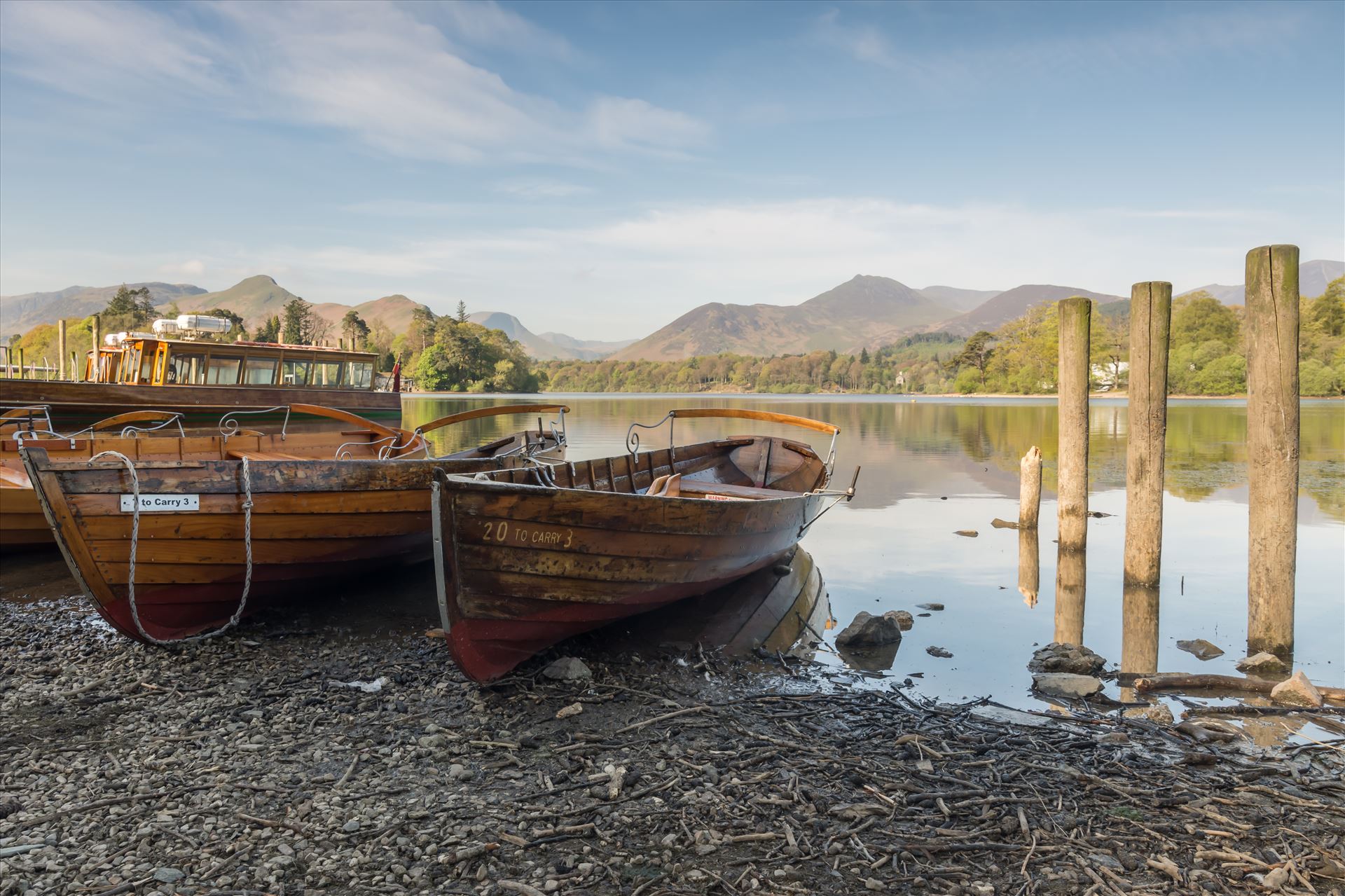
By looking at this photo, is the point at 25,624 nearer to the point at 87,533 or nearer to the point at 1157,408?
the point at 87,533

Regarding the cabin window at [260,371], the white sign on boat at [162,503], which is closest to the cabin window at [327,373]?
the cabin window at [260,371]

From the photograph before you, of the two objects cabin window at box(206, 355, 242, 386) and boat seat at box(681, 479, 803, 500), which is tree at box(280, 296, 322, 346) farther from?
boat seat at box(681, 479, 803, 500)

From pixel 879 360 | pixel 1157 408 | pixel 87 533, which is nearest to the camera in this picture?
pixel 87 533

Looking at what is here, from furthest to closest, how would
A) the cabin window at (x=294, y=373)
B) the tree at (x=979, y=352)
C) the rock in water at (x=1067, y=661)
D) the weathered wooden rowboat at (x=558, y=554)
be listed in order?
1. the tree at (x=979, y=352)
2. the cabin window at (x=294, y=373)
3. the rock in water at (x=1067, y=661)
4. the weathered wooden rowboat at (x=558, y=554)

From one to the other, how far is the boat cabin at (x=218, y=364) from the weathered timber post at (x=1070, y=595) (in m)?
16.8

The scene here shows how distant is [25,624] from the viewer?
8141 mm

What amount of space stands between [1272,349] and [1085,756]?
4968mm

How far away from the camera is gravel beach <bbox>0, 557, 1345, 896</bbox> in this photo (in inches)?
154

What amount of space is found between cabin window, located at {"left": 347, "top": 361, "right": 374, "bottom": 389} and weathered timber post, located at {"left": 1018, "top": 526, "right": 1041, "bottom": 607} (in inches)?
672

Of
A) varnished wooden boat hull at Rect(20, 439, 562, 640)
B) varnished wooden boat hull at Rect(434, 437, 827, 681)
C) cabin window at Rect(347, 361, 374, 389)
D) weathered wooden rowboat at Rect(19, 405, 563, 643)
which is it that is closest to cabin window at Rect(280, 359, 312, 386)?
cabin window at Rect(347, 361, 374, 389)

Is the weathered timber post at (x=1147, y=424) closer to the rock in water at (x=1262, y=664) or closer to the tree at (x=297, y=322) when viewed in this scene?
the rock in water at (x=1262, y=664)

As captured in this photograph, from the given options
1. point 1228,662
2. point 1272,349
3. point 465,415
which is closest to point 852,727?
point 1228,662

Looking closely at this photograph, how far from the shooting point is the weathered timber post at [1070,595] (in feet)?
30.6

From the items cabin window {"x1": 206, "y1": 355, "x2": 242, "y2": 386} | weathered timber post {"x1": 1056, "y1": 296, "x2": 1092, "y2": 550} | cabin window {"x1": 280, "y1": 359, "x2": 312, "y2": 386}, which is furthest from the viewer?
cabin window {"x1": 280, "y1": 359, "x2": 312, "y2": 386}
